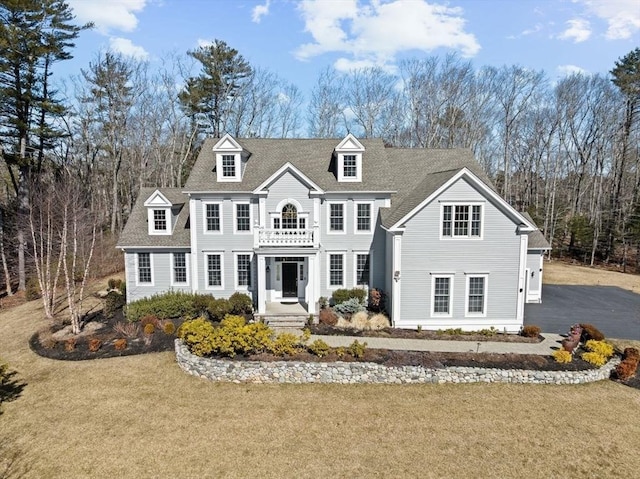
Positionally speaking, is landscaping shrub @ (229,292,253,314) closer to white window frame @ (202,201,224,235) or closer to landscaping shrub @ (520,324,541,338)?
white window frame @ (202,201,224,235)

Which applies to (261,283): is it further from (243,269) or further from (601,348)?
(601,348)

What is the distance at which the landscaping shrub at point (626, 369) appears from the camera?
45.4ft

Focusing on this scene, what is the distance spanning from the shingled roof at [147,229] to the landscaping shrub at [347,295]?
8.63m

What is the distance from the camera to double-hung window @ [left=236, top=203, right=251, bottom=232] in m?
20.9

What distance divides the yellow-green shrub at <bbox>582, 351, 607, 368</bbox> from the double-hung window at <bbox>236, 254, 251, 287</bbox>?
16.0 metres

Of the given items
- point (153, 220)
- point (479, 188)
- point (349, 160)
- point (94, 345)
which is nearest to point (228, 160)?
point (153, 220)

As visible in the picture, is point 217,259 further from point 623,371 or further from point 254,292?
point 623,371

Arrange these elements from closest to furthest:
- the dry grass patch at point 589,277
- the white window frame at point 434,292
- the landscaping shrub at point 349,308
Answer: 1. the white window frame at point 434,292
2. the landscaping shrub at point 349,308
3. the dry grass patch at point 589,277

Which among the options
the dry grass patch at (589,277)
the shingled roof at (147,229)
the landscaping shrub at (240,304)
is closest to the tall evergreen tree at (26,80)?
the shingled roof at (147,229)

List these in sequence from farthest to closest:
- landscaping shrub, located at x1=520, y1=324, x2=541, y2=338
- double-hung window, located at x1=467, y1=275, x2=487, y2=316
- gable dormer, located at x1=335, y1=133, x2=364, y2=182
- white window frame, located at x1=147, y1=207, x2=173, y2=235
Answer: white window frame, located at x1=147, y1=207, x2=173, y2=235, gable dormer, located at x1=335, y1=133, x2=364, y2=182, double-hung window, located at x1=467, y1=275, x2=487, y2=316, landscaping shrub, located at x1=520, y1=324, x2=541, y2=338

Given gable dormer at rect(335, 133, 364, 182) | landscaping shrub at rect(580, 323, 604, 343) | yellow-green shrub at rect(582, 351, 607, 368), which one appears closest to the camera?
yellow-green shrub at rect(582, 351, 607, 368)

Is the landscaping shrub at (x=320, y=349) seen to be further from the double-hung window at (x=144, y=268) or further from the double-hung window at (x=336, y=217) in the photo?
the double-hung window at (x=144, y=268)

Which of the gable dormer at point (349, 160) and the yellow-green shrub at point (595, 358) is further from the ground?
the gable dormer at point (349, 160)

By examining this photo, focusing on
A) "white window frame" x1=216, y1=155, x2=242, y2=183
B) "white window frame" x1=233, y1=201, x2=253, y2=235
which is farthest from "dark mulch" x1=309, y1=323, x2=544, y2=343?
"white window frame" x1=216, y1=155, x2=242, y2=183
